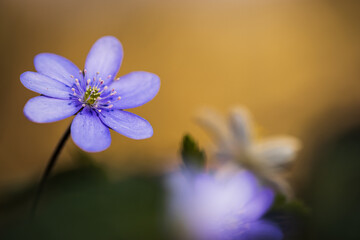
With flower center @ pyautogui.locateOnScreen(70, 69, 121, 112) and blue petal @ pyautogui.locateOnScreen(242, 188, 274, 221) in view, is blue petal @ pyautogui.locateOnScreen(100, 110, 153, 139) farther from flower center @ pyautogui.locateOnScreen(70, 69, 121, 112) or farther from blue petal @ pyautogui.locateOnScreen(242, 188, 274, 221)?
blue petal @ pyautogui.locateOnScreen(242, 188, 274, 221)

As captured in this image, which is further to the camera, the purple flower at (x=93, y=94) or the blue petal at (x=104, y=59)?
the blue petal at (x=104, y=59)

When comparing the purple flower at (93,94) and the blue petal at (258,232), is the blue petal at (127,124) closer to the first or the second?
the purple flower at (93,94)

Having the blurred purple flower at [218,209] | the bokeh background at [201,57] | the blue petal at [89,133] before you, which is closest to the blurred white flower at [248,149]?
the blurred purple flower at [218,209]

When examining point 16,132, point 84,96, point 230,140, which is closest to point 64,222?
point 84,96

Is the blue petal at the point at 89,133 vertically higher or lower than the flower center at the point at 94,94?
lower

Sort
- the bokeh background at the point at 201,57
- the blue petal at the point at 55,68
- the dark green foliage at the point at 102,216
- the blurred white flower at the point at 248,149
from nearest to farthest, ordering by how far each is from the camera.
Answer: the dark green foliage at the point at 102,216, the blue petal at the point at 55,68, the blurred white flower at the point at 248,149, the bokeh background at the point at 201,57

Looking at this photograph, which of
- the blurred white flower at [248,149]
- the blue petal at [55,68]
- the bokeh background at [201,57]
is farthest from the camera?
the bokeh background at [201,57]

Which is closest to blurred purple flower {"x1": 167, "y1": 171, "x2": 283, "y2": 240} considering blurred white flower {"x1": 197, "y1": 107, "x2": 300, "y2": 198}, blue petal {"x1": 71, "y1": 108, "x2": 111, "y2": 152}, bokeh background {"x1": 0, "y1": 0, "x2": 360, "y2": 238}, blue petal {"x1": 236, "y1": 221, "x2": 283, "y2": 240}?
blue petal {"x1": 236, "y1": 221, "x2": 283, "y2": 240}

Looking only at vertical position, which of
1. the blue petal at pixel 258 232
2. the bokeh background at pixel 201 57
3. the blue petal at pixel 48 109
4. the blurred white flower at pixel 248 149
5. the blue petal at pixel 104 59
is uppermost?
the bokeh background at pixel 201 57

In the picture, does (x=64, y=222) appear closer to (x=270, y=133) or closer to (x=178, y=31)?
(x=270, y=133)

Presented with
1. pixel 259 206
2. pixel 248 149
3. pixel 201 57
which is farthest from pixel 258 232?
pixel 201 57
